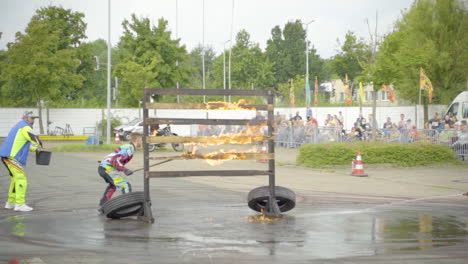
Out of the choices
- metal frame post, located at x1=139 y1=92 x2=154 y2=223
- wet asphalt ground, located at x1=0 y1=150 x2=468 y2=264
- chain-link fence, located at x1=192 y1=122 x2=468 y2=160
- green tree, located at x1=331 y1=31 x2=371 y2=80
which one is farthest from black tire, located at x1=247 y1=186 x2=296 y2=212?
green tree, located at x1=331 y1=31 x2=371 y2=80

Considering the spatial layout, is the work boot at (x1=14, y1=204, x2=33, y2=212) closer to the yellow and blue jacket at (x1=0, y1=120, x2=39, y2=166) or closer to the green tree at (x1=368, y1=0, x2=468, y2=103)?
the yellow and blue jacket at (x1=0, y1=120, x2=39, y2=166)

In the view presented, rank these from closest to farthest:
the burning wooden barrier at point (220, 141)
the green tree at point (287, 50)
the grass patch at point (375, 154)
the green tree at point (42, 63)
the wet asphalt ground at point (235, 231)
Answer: the wet asphalt ground at point (235, 231), the burning wooden barrier at point (220, 141), the grass patch at point (375, 154), the green tree at point (42, 63), the green tree at point (287, 50)

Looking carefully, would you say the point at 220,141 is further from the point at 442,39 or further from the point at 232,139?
the point at 442,39

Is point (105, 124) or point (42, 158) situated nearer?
point (42, 158)

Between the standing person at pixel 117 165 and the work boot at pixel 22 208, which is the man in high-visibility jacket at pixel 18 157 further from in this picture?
the standing person at pixel 117 165

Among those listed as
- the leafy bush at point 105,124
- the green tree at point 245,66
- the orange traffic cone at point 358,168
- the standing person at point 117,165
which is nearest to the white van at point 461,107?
the orange traffic cone at point 358,168

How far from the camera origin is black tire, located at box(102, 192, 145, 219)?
10227 millimetres

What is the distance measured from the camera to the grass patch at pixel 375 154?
20.8 metres

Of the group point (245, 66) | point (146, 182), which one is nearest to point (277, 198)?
point (146, 182)

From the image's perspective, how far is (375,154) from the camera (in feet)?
68.7

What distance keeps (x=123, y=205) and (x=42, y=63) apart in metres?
36.5

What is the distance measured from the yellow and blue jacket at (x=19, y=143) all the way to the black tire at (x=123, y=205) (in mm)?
2150

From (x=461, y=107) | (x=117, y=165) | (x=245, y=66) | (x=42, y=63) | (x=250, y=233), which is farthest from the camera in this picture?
(x=245, y=66)

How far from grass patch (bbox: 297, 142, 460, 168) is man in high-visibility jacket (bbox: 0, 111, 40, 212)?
11554 millimetres
